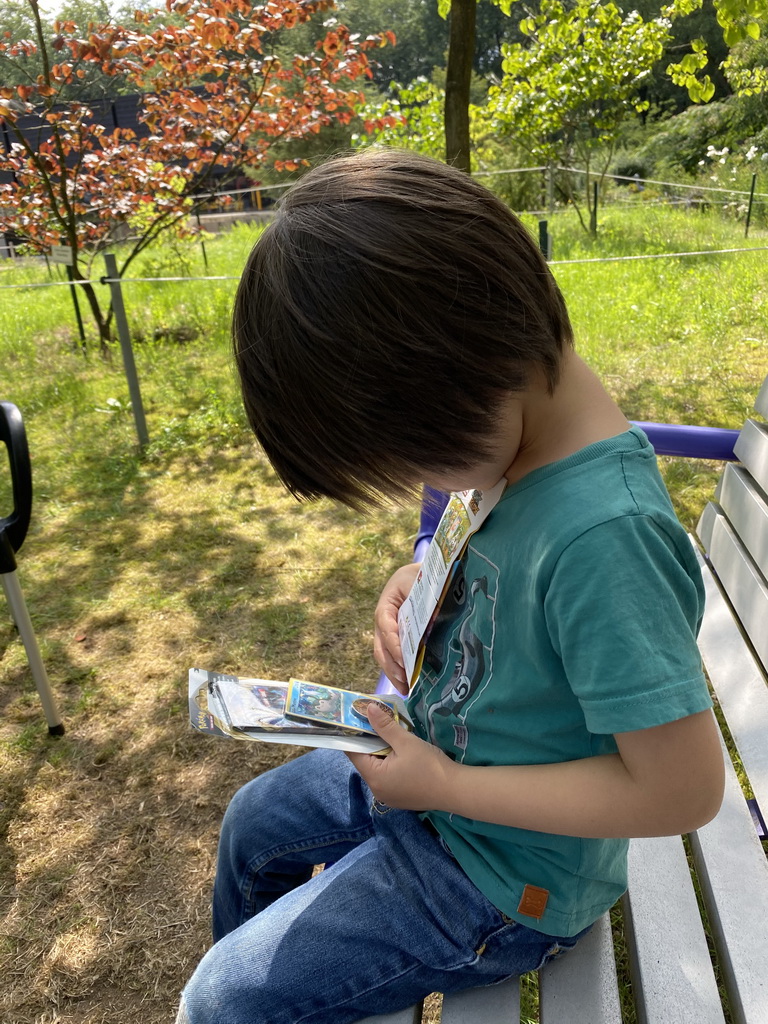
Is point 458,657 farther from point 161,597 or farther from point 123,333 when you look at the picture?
point 123,333

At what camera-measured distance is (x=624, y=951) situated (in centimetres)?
167

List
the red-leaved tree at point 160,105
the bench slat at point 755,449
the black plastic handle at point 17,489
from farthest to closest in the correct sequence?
the red-leaved tree at point 160,105, the black plastic handle at point 17,489, the bench slat at point 755,449

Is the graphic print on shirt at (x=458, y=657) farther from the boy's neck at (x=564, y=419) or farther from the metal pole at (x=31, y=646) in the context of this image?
the metal pole at (x=31, y=646)

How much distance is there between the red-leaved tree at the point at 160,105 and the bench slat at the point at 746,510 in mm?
3956

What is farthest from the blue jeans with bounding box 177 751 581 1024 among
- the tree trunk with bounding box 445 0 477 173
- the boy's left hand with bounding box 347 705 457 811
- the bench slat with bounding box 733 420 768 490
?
the tree trunk with bounding box 445 0 477 173

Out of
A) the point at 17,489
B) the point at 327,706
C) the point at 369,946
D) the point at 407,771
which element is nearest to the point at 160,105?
the point at 17,489

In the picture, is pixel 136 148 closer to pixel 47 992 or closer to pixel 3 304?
pixel 3 304

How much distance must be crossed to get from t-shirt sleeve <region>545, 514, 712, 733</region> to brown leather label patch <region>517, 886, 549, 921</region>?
0.29m

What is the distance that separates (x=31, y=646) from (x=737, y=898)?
1816 mm

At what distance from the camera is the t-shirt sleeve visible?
0.76 m

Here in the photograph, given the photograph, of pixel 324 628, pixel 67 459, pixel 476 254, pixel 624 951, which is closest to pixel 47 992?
pixel 624 951

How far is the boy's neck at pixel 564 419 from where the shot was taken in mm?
876

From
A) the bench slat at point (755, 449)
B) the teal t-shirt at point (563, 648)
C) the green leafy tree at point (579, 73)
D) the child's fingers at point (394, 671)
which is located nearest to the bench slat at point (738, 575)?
the bench slat at point (755, 449)

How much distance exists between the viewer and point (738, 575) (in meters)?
1.51
